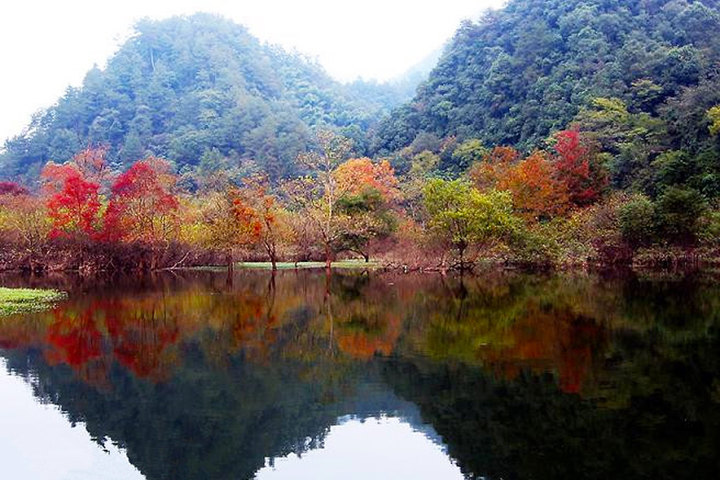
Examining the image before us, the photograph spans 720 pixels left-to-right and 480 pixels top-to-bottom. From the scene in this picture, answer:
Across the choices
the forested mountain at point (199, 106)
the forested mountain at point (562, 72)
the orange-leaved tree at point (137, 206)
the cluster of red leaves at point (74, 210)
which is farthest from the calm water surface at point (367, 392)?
the forested mountain at point (199, 106)

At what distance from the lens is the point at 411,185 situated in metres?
58.2

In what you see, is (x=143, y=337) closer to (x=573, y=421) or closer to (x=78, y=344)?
(x=78, y=344)

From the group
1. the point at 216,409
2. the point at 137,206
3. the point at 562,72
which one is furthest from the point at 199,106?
the point at 216,409

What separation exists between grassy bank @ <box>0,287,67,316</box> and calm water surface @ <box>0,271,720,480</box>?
3.07 ft

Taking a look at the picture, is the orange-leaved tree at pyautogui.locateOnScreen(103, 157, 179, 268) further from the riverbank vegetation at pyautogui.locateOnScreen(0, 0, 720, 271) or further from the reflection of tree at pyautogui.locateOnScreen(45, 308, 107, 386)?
the reflection of tree at pyautogui.locateOnScreen(45, 308, 107, 386)

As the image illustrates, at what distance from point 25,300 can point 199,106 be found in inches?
3154

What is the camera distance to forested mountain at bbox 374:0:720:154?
52250 mm

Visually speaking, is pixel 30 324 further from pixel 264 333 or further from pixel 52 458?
pixel 52 458

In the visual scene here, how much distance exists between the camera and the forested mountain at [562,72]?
52.2 meters

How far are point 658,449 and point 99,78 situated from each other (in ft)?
359

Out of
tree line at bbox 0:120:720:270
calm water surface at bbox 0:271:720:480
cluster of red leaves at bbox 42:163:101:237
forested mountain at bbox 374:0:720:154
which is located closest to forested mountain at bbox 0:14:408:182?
forested mountain at bbox 374:0:720:154

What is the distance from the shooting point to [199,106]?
97.7 metres

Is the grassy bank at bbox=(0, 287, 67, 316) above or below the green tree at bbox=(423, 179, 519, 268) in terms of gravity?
below

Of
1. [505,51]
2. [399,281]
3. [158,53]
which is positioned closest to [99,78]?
[158,53]
